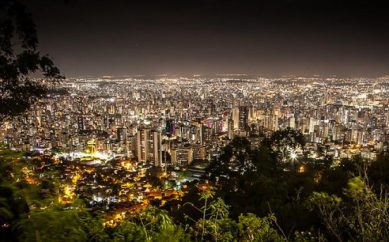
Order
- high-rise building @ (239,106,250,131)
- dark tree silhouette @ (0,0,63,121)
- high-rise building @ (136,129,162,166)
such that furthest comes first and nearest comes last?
high-rise building @ (239,106,250,131) < high-rise building @ (136,129,162,166) < dark tree silhouette @ (0,0,63,121)

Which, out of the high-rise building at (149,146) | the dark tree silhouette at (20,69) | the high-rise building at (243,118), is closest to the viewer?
the dark tree silhouette at (20,69)

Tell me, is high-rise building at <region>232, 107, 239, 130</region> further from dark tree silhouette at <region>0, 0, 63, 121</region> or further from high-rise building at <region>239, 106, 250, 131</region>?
dark tree silhouette at <region>0, 0, 63, 121</region>

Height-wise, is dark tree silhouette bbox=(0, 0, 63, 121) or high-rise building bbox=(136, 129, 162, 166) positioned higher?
dark tree silhouette bbox=(0, 0, 63, 121)

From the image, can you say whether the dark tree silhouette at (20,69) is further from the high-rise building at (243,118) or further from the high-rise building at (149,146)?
the high-rise building at (243,118)

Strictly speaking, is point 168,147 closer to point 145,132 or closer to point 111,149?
point 145,132

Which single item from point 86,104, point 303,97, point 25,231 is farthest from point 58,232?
point 303,97

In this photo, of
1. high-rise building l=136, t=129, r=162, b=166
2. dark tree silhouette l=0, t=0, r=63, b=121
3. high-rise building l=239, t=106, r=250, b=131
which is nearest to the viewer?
dark tree silhouette l=0, t=0, r=63, b=121

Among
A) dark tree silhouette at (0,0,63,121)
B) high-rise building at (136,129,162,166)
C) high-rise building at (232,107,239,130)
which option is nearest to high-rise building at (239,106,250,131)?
high-rise building at (232,107,239,130)

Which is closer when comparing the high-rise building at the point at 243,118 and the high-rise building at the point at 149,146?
the high-rise building at the point at 149,146

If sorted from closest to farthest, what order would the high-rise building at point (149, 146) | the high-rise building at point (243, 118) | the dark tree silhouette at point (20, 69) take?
the dark tree silhouette at point (20, 69)
the high-rise building at point (149, 146)
the high-rise building at point (243, 118)

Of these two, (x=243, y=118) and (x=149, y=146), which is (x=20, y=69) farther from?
(x=243, y=118)

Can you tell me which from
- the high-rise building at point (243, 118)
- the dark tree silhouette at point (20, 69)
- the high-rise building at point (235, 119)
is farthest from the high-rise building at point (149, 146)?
the dark tree silhouette at point (20, 69)

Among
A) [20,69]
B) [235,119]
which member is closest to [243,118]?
[235,119]
